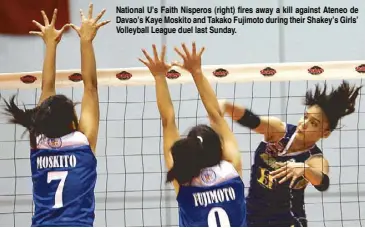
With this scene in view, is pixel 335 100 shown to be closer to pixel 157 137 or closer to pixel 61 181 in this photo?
pixel 157 137

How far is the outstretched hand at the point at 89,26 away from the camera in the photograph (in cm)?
180

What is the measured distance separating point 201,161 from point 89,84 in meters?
0.43

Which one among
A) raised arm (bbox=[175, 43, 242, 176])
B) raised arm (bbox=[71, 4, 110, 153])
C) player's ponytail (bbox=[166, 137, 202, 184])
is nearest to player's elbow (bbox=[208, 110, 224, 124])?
raised arm (bbox=[175, 43, 242, 176])

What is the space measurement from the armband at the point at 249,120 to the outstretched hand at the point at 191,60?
210 millimetres

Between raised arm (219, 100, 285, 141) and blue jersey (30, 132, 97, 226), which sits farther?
raised arm (219, 100, 285, 141)

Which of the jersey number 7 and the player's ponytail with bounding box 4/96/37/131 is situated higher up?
the player's ponytail with bounding box 4/96/37/131

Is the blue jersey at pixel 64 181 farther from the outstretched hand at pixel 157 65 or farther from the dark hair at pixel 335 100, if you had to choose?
the dark hair at pixel 335 100

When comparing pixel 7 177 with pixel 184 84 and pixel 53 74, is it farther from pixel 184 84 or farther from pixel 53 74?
pixel 184 84

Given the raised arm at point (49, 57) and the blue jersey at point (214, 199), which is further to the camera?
the raised arm at point (49, 57)

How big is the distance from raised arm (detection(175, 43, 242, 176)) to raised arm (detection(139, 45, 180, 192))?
6 cm

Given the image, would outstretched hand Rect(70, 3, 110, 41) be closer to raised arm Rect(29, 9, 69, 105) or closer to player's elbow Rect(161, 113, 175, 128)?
raised arm Rect(29, 9, 69, 105)

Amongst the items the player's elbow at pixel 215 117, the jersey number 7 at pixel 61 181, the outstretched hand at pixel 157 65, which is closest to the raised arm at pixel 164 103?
the outstretched hand at pixel 157 65

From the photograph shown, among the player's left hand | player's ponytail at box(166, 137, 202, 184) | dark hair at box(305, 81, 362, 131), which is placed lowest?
the player's left hand

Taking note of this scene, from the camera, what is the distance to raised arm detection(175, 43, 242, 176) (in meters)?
1.78
